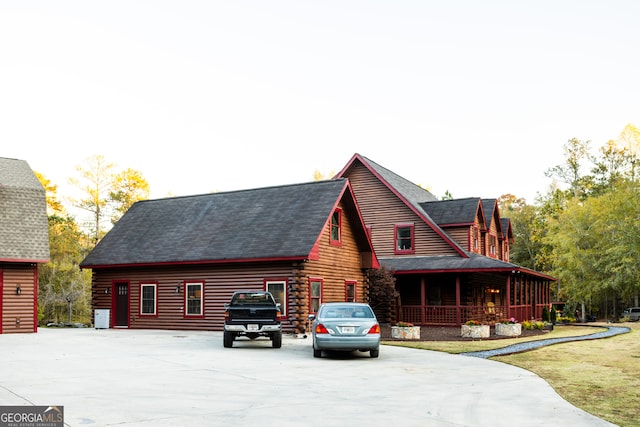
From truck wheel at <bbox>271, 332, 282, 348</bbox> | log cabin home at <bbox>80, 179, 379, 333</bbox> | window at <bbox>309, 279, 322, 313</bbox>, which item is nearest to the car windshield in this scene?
truck wheel at <bbox>271, 332, 282, 348</bbox>

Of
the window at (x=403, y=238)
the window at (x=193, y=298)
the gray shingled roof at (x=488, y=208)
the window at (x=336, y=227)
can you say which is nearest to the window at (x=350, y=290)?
the window at (x=336, y=227)

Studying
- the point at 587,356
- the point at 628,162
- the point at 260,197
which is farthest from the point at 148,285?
the point at 628,162

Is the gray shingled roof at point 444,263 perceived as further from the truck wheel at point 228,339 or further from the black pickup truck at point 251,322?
the truck wheel at point 228,339

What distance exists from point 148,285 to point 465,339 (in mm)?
15068

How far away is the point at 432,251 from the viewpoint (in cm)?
3816

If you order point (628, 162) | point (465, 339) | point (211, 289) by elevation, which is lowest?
point (465, 339)

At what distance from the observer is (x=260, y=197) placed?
111ft

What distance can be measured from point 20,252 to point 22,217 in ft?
7.38

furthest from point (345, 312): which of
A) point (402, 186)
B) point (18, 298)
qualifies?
point (402, 186)

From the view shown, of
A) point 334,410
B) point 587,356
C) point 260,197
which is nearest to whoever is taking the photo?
point 334,410

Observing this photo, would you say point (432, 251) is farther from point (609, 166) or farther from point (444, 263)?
point (609, 166)

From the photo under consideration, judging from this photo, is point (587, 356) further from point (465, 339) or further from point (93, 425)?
point (93, 425)

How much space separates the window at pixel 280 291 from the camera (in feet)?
92.5

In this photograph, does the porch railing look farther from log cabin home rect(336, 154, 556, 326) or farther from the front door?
→ the front door
